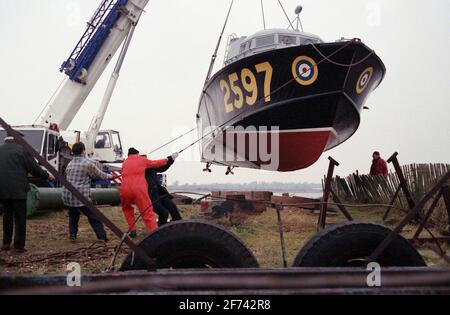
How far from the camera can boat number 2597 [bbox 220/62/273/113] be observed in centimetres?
940

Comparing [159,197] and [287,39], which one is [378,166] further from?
[159,197]

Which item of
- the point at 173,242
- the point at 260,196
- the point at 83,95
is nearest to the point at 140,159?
the point at 173,242

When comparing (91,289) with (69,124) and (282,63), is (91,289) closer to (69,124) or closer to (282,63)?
(282,63)

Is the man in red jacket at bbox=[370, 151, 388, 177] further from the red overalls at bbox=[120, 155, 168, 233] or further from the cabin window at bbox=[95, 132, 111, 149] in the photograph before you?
the cabin window at bbox=[95, 132, 111, 149]

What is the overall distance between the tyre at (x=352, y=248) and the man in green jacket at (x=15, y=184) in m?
4.05

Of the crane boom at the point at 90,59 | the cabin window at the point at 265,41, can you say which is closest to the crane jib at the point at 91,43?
the crane boom at the point at 90,59

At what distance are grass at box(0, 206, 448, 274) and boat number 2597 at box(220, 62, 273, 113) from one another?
3.00 meters

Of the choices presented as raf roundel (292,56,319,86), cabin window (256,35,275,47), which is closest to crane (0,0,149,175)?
cabin window (256,35,275,47)

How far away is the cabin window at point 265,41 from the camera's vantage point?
11404mm

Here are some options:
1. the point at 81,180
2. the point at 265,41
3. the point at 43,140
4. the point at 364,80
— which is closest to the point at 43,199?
the point at 43,140

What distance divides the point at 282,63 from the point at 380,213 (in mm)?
4411

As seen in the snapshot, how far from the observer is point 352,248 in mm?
2225

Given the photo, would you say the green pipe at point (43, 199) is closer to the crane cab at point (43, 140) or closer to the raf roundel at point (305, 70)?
the crane cab at point (43, 140)

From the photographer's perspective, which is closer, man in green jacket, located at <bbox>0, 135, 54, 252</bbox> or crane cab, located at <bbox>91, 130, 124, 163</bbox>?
man in green jacket, located at <bbox>0, 135, 54, 252</bbox>
